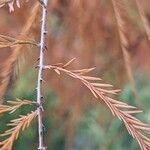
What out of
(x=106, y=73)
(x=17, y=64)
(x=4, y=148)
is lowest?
(x=4, y=148)

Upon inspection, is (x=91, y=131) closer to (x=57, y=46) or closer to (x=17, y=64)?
(x=57, y=46)

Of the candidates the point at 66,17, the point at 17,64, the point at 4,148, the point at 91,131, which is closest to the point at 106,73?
the point at 66,17

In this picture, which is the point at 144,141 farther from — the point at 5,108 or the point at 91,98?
the point at 91,98

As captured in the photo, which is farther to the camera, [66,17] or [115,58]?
[115,58]

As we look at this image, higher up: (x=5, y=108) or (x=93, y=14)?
(x=93, y=14)

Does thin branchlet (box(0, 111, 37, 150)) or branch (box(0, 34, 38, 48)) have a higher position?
branch (box(0, 34, 38, 48))

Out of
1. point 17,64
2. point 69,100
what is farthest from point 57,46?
point 17,64

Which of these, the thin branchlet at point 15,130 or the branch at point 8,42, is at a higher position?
the branch at point 8,42

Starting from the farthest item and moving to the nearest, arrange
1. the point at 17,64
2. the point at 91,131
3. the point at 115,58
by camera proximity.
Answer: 1. the point at 91,131
2. the point at 115,58
3. the point at 17,64

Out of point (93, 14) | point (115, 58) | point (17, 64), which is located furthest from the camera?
point (115, 58)
